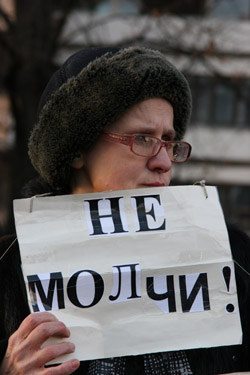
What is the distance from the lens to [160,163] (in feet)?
5.26

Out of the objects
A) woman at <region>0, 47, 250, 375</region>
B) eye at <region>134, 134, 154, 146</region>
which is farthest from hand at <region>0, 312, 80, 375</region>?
eye at <region>134, 134, 154, 146</region>

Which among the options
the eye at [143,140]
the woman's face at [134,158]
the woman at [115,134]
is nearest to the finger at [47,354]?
the woman at [115,134]

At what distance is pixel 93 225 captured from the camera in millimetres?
1574

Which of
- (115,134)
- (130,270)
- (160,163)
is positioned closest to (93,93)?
(115,134)

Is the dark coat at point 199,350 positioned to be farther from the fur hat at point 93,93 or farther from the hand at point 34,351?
the fur hat at point 93,93

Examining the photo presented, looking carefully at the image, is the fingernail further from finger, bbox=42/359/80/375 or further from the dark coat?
the dark coat

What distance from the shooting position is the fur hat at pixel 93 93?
63.9 inches

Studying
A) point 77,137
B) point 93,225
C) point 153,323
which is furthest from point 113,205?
point 153,323

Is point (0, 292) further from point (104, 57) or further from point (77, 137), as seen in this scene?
point (104, 57)

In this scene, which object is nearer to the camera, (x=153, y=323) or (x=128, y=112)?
(x=153, y=323)

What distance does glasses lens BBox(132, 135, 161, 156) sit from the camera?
1.61 metres

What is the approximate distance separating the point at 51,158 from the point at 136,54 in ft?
1.42

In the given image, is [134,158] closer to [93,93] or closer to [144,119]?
[144,119]

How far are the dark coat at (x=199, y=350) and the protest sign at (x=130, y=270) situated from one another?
0.07m
